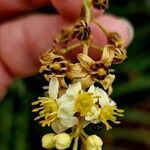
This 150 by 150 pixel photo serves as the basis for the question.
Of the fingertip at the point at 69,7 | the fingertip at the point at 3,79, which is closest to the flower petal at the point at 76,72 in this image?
the fingertip at the point at 69,7

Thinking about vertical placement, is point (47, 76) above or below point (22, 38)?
below

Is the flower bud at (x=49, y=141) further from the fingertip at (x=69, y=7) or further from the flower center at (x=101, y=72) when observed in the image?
the fingertip at (x=69, y=7)

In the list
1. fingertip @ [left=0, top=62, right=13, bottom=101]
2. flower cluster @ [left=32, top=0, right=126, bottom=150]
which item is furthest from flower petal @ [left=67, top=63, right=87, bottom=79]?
fingertip @ [left=0, top=62, right=13, bottom=101]

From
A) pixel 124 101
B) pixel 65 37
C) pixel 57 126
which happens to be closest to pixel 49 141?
pixel 57 126

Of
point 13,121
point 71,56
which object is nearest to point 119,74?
point 13,121

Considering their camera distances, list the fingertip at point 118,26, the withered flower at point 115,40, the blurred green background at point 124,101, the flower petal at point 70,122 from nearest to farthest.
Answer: the flower petal at point 70,122 < the withered flower at point 115,40 < the fingertip at point 118,26 < the blurred green background at point 124,101

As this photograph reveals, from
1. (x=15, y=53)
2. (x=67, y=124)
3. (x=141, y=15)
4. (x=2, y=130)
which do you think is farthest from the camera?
(x=141, y=15)

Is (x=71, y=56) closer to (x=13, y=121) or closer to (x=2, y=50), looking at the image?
(x=2, y=50)
